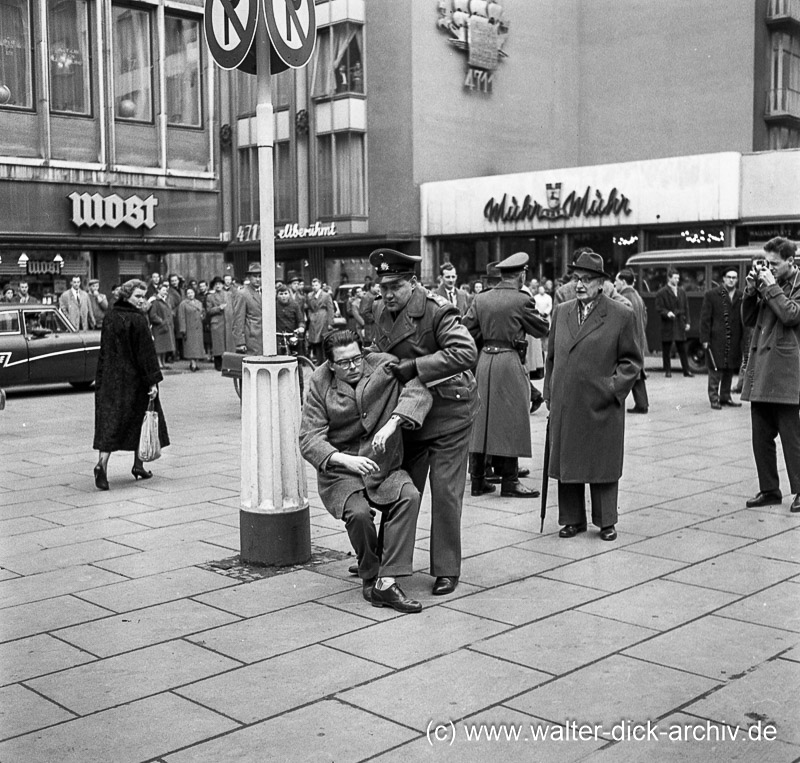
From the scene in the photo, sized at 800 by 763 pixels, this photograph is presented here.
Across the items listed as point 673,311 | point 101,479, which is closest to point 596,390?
point 101,479

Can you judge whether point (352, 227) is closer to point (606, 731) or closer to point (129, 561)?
point (129, 561)

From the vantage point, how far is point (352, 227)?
35344 millimetres

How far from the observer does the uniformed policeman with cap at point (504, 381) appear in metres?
8.48

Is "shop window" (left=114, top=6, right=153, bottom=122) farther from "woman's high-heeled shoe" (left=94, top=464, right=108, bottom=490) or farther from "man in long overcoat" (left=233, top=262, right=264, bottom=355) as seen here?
"woman's high-heeled shoe" (left=94, top=464, right=108, bottom=490)

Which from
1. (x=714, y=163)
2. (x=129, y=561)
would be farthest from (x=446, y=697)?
(x=714, y=163)

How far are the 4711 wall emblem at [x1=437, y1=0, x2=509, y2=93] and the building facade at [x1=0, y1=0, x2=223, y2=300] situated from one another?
1155 cm

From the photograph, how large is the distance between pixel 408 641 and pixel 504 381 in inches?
151

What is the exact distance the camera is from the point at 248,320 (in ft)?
46.9

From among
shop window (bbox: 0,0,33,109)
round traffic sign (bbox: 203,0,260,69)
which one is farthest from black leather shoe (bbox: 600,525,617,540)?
shop window (bbox: 0,0,33,109)

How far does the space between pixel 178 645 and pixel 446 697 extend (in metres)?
1.36

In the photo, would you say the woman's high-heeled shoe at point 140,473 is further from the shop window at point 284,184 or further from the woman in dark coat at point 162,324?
the shop window at point 284,184

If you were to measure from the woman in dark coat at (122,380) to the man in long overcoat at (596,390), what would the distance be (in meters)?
3.66

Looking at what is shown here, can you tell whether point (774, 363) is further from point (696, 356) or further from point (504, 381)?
point (696, 356)

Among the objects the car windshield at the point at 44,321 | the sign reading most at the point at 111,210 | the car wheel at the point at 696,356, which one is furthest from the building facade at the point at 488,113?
→ the car windshield at the point at 44,321
